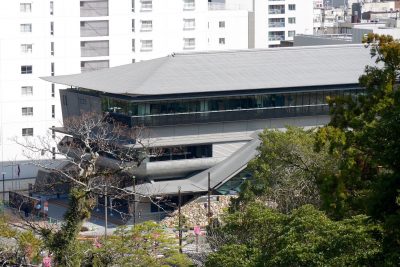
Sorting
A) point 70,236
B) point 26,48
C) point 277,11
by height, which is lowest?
point 70,236

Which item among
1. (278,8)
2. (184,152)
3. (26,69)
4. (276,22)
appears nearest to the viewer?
(184,152)

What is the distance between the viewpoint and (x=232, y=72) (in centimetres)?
7625

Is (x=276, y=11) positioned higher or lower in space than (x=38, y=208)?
higher

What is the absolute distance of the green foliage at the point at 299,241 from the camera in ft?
112

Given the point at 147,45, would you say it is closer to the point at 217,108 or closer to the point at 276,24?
the point at 217,108

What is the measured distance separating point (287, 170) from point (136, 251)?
746 inches

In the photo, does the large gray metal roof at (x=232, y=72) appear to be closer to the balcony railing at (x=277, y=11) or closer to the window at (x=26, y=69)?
the window at (x=26, y=69)

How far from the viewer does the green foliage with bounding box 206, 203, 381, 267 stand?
112 feet

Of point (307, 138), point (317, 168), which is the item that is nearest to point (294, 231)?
point (317, 168)

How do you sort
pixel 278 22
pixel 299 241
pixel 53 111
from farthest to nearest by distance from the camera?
pixel 278 22 < pixel 53 111 < pixel 299 241

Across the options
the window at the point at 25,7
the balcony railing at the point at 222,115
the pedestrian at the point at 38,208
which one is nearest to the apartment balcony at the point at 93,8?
the window at the point at 25,7

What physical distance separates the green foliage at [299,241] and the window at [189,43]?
58.1 metres

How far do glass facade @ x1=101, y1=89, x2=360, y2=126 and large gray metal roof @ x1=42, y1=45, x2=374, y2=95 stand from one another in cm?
68

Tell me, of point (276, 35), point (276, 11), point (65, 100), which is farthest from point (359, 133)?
point (276, 11)
